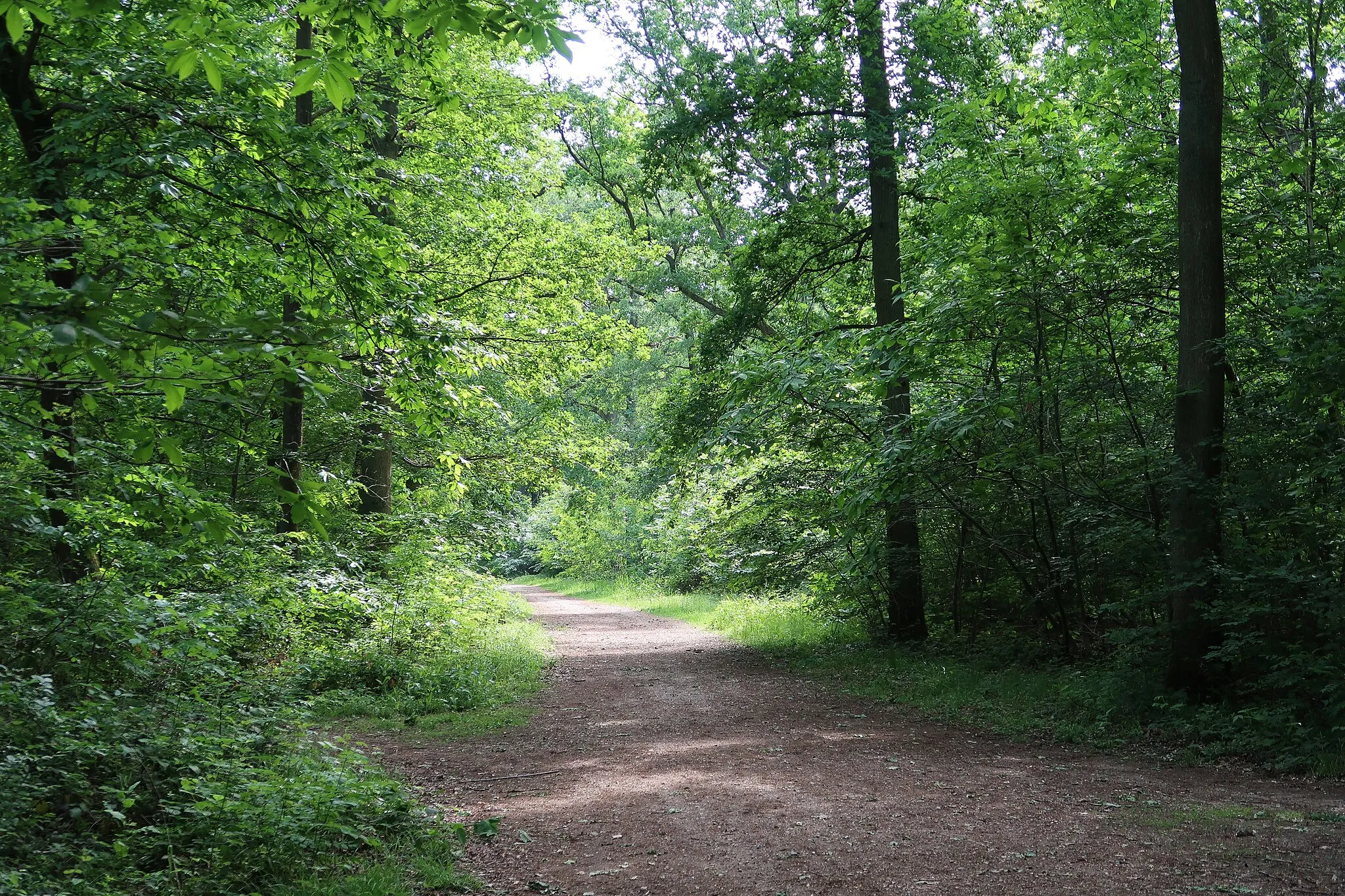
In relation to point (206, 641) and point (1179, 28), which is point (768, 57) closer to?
point (1179, 28)

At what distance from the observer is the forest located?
4473mm

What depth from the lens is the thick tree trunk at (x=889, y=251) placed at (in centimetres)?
1202

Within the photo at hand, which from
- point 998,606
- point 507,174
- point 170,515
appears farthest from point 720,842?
point 507,174

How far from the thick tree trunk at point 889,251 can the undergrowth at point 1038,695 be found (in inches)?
26.8

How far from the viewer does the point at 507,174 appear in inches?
600

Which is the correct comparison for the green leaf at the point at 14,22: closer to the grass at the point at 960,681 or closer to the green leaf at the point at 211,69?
the green leaf at the point at 211,69

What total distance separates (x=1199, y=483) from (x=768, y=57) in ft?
27.6

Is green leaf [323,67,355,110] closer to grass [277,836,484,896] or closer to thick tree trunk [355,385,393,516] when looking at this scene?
grass [277,836,484,896]

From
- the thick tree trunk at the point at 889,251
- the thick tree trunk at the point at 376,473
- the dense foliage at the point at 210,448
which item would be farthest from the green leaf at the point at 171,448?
the thick tree trunk at the point at 376,473

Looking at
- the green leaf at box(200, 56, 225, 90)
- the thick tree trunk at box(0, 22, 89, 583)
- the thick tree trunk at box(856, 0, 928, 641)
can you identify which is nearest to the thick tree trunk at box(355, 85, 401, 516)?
the thick tree trunk at box(0, 22, 89, 583)

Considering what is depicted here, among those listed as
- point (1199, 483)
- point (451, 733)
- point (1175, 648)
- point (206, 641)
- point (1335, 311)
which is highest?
point (1335, 311)

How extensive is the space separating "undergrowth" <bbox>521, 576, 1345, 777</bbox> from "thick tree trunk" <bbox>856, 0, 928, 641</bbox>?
680 mm

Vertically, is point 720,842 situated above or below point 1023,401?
below

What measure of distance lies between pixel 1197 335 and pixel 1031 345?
177 cm
